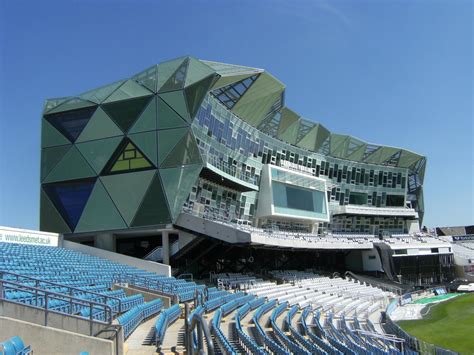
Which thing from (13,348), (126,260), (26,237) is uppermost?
(26,237)

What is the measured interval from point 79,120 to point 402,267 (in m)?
41.2

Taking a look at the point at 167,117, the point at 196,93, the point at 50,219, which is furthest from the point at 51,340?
the point at 50,219

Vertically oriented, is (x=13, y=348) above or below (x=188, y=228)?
below

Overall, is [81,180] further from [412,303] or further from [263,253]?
[412,303]

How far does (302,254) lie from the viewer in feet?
173

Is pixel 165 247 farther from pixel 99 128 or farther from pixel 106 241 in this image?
pixel 99 128

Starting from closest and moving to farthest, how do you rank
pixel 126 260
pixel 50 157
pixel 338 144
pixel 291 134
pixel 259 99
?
pixel 126 260, pixel 50 157, pixel 259 99, pixel 291 134, pixel 338 144

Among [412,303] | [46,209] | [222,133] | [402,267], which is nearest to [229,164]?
[222,133]

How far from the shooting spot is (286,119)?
48531 millimetres

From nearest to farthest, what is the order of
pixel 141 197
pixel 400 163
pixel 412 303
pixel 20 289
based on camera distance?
pixel 20 289 < pixel 141 197 < pixel 412 303 < pixel 400 163

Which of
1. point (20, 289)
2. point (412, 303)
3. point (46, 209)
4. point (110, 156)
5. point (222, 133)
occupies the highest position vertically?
point (222, 133)

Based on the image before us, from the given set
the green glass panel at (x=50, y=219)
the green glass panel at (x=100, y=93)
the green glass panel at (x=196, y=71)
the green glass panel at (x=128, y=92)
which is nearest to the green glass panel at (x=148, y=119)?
the green glass panel at (x=128, y=92)

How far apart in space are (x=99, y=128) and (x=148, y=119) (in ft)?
13.6

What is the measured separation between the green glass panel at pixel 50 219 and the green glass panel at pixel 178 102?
12.0m
